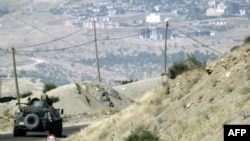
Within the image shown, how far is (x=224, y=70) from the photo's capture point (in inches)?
1069

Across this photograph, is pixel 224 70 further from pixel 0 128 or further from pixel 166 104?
pixel 0 128

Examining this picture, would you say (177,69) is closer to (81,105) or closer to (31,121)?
(31,121)

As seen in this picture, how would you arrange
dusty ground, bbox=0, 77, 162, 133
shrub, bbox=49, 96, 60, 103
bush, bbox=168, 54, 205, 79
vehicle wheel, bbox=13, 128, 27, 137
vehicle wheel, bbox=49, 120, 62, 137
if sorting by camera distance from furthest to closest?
shrub, bbox=49, 96, 60, 103, dusty ground, bbox=0, 77, 162, 133, vehicle wheel, bbox=13, 128, 27, 137, vehicle wheel, bbox=49, 120, 62, 137, bush, bbox=168, 54, 205, 79

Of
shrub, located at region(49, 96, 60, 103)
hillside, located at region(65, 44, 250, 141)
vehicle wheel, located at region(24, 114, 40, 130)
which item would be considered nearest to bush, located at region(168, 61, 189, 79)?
hillside, located at region(65, 44, 250, 141)

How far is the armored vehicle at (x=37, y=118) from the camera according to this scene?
3903cm

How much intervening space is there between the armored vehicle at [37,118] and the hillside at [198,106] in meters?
4.56

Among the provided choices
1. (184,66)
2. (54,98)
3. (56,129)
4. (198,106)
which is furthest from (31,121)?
(54,98)

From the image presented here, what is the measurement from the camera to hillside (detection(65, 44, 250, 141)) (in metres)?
19.7

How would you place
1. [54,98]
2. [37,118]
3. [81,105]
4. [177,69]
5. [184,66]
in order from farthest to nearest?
[81,105] → [54,98] → [37,118] → [177,69] → [184,66]

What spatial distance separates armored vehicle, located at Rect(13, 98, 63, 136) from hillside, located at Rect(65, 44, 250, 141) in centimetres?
456

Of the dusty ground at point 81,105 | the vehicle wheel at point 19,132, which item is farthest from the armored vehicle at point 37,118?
the dusty ground at point 81,105

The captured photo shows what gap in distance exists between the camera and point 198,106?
80.8 feet

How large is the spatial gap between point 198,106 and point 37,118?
1575cm

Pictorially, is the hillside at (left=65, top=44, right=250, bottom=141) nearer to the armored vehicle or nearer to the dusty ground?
the armored vehicle
